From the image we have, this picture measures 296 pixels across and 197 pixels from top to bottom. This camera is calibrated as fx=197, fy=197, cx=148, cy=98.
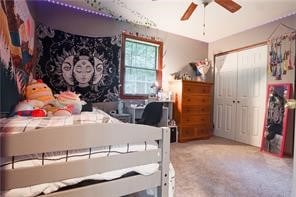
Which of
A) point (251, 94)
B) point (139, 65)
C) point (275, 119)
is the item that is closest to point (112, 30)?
point (139, 65)

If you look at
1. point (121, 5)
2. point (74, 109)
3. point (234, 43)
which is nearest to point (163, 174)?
point (74, 109)

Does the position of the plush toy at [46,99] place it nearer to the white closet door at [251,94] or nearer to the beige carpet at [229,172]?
the beige carpet at [229,172]

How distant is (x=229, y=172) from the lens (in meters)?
2.40

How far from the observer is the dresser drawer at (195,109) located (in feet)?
13.1

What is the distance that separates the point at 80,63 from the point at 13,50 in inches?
60.2

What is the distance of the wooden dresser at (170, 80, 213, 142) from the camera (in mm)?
3949

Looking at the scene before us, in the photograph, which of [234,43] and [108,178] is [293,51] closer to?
[234,43]

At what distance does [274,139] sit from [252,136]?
56 cm

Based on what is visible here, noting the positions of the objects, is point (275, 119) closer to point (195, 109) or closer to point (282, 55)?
point (282, 55)

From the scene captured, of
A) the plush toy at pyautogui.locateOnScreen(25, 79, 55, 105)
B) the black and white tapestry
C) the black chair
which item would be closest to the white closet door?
the black chair

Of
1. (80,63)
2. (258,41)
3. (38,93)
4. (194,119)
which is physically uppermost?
(258,41)

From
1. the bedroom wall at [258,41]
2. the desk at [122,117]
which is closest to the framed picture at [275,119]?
the bedroom wall at [258,41]

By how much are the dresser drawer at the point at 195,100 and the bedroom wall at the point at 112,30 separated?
0.60m

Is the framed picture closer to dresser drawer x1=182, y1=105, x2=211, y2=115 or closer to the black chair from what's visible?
dresser drawer x1=182, y1=105, x2=211, y2=115
